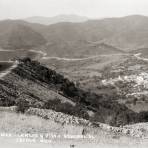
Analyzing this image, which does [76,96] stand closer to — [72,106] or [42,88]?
[42,88]

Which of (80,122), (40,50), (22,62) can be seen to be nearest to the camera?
(80,122)

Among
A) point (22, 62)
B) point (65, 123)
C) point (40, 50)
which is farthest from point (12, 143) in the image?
point (40, 50)

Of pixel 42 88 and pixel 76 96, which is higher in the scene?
pixel 42 88

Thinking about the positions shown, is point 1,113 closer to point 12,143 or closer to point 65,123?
point 65,123

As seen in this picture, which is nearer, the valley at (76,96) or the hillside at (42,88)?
the valley at (76,96)

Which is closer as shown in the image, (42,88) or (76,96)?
(42,88)

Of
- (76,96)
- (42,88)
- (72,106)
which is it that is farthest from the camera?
(76,96)

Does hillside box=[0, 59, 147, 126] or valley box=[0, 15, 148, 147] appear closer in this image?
valley box=[0, 15, 148, 147]

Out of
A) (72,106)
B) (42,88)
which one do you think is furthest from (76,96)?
(72,106)

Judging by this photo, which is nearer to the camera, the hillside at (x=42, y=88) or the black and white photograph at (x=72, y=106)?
the black and white photograph at (x=72, y=106)

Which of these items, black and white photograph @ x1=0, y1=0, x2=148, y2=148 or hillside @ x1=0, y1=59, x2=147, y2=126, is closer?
black and white photograph @ x1=0, y1=0, x2=148, y2=148

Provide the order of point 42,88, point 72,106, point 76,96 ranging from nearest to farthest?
point 72,106, point 42,88, point 76,96
